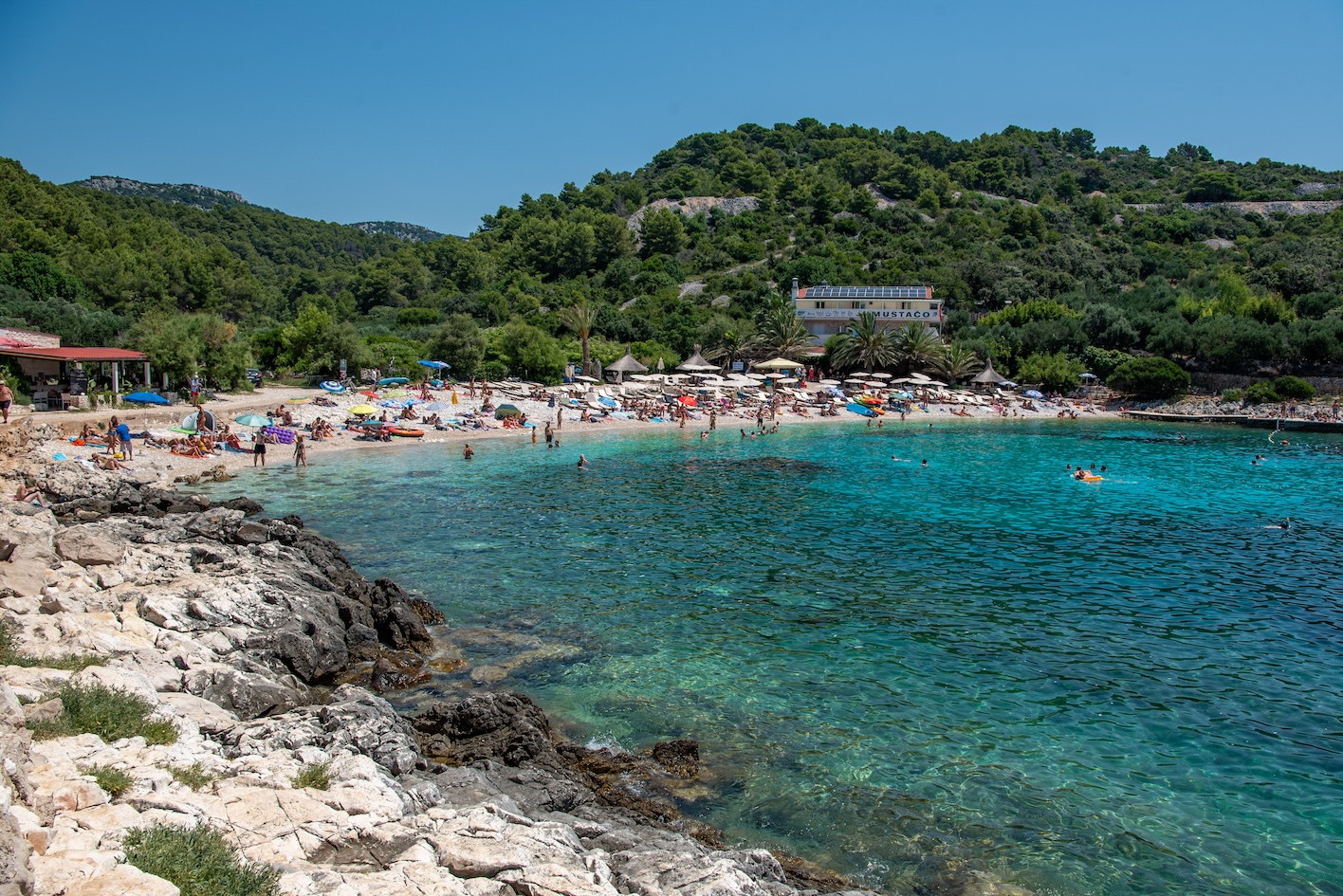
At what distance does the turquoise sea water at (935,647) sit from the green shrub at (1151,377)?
91.4 ft

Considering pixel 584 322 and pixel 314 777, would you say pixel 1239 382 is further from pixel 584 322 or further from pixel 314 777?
pixel 314 777

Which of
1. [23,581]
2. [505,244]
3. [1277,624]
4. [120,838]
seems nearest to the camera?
[120,838]

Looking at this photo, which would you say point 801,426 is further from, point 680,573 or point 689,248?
point 689,248

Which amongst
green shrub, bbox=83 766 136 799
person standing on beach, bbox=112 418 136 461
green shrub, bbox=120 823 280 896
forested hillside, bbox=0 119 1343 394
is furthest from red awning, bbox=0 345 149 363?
green shrub, bbox=120 823 280 896

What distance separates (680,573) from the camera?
18531mm

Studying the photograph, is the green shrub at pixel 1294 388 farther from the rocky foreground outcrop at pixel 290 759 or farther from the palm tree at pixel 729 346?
the rocky foreground outcrop at pixel 290 759

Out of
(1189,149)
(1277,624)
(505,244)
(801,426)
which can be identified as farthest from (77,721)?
(1189,149)

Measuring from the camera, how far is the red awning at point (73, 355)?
31609 mm

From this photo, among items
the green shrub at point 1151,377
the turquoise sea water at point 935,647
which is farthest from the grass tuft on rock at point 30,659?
the green shrub at point 1151,377

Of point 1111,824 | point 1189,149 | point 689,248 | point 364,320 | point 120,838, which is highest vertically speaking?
point 1189,149

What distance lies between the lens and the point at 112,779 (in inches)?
254

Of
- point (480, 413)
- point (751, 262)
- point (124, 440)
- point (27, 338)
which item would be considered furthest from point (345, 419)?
point (751, 262)

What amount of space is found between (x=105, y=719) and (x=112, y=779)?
153cm

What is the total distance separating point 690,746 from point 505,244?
106480 millimetres
